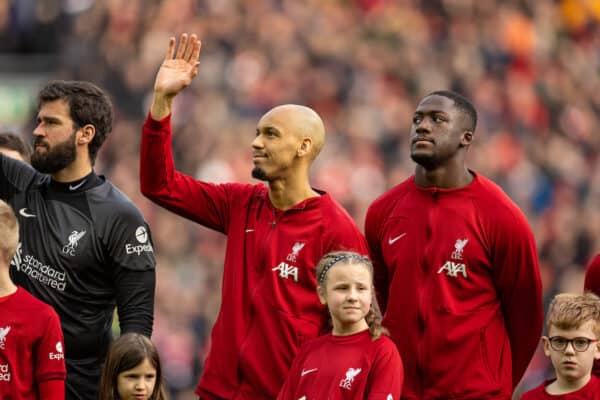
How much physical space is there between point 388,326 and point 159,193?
126 cm

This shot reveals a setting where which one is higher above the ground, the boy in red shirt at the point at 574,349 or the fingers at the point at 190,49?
the fingers at the point at 190,49

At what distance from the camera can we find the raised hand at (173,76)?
8.52 m

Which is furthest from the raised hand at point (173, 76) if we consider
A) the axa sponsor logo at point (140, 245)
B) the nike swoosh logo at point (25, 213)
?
the nike swoosh logo at point (25, 213)

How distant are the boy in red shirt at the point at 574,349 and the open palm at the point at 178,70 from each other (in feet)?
6.79

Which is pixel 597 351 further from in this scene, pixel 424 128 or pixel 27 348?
pixel 27 348

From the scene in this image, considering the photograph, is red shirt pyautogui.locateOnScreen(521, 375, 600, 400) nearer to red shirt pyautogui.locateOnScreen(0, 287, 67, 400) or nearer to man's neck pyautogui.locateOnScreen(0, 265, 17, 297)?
red shirt pyautogui.locateOnScreen(0, 287, 67, 400)

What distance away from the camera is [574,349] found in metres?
8.20

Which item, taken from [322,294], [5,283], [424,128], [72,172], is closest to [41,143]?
[72,172]

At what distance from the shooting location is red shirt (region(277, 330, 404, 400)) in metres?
7.93

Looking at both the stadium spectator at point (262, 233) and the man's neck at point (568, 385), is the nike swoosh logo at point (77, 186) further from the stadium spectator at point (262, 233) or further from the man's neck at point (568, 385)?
the man's neck at point (568, 385)

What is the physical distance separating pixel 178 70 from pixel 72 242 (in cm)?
97

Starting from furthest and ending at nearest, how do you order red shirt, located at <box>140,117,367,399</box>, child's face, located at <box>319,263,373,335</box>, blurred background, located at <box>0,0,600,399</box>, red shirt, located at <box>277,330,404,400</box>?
1. blurred background, located at <box>0,0,600,399</box>
2. red shirt, located at <box>140,117,367,399</box>
3. child's face, located at <box>319,263,373,335</box>
4. red shirt, located at <box>277,330,404,400</box>

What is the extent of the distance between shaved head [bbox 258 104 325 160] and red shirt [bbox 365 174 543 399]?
56 centimetres

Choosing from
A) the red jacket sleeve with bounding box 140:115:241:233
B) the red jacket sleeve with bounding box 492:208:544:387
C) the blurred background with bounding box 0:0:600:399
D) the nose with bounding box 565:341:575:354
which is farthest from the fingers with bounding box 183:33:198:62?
the blurred background with bounding box 0:0:600:399
